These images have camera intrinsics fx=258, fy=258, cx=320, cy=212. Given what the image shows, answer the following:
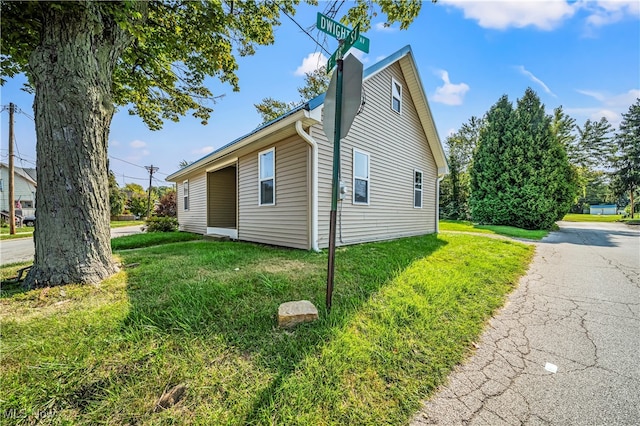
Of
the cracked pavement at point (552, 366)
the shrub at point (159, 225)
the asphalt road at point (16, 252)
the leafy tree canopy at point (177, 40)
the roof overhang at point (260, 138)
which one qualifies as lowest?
the asphalt road at point (16, 252)

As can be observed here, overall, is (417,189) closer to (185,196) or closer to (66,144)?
(66,144)

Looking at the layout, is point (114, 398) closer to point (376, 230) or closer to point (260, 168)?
point (260, 168)

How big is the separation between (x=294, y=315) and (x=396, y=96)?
841cm

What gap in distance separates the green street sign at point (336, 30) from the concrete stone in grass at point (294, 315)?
261 cm

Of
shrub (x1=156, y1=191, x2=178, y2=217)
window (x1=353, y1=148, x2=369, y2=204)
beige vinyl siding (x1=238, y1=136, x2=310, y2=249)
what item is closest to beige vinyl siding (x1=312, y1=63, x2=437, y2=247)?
window (x1=353, y1=148, x2=369, y2=204)

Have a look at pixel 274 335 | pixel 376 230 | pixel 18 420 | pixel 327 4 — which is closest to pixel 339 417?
pixel 274 335

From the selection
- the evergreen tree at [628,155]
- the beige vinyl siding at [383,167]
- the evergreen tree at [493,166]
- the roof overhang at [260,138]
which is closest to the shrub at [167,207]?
the roof overhang at [260,138]

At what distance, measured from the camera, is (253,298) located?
2889 millimetres

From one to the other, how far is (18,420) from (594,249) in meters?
11.6

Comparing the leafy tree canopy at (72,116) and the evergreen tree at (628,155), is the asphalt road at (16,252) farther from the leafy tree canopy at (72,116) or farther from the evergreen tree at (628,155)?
the evergreen tree at (628,155)

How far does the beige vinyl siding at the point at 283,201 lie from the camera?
6.03 meters

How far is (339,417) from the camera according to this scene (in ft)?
5.08

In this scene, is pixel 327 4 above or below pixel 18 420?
above

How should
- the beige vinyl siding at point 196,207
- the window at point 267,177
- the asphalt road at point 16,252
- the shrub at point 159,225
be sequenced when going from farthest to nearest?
the shrub at point 159,225 < the beige vinyl siding at point 196,207 < the window at point 267,177 < the asphalt road at point 16,252
